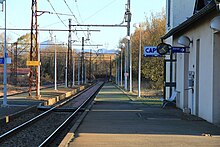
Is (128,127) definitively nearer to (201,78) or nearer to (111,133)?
(111,133)

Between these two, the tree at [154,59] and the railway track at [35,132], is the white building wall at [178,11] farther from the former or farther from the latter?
the tree at [154,59]

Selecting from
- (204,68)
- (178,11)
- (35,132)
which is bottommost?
(35,132)

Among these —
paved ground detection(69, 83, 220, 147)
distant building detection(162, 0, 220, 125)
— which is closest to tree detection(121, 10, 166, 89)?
distant building detection(162, 0, 220, 125)

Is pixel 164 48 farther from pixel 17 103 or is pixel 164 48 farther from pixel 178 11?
pixel 17 103

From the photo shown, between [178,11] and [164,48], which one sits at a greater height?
[178,11]

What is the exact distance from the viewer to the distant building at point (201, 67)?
52.7ft

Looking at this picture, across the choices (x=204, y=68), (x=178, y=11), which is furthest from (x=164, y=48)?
(x=178, y=11)

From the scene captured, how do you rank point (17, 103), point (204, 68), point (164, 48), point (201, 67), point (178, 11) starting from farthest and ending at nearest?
point (178, 11) < point (17, 103) < point (164, 48) < point (201, 67) < point (204, 68)

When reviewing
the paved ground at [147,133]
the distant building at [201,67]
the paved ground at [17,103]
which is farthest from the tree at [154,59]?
the paved ground at [147,133]

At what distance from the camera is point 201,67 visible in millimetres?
18406

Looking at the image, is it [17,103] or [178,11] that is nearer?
[17,103]

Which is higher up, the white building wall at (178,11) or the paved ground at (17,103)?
the white building wall at (178,11)

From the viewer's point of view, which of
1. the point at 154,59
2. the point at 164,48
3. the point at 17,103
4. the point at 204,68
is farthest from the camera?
the point at 154,59

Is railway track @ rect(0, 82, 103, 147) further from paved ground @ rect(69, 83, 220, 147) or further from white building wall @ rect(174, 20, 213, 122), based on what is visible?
white building wall @ rect(174, 20, 213, 122)
